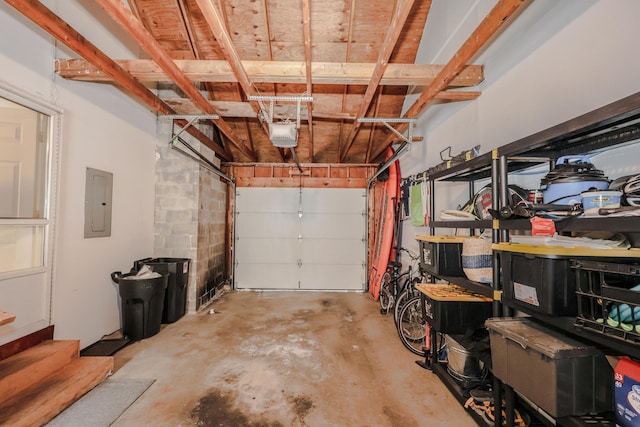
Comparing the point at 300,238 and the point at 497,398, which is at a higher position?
the point at 300,238

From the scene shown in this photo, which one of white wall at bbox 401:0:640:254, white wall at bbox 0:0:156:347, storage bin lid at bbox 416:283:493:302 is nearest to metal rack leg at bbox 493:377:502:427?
storage bin lid at bbox 416:283:493:302

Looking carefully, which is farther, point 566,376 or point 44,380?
point 44,380

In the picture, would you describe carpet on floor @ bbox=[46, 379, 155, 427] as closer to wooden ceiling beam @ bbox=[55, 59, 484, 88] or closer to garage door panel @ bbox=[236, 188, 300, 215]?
wooden ceiling beam @ bbox=[55, 59, 484, 88]

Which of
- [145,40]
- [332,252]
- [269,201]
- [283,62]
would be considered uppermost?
[283,62]

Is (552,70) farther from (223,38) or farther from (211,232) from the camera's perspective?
(211,232)

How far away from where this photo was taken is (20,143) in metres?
2.31

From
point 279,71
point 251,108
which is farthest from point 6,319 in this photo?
point 251,108

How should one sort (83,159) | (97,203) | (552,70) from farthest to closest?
1. (97,203)
2. (83,159)
3. (552,70)

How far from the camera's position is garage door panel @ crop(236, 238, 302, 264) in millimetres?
5969

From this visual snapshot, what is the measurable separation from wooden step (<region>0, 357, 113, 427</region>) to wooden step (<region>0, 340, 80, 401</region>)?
0.04 metres

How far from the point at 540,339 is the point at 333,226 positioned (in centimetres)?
478

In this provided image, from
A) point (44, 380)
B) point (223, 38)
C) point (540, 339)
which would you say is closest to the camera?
point (540, 339)

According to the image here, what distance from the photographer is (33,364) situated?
2068 millimetres

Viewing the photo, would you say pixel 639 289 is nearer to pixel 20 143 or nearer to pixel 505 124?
pixel 505 124
